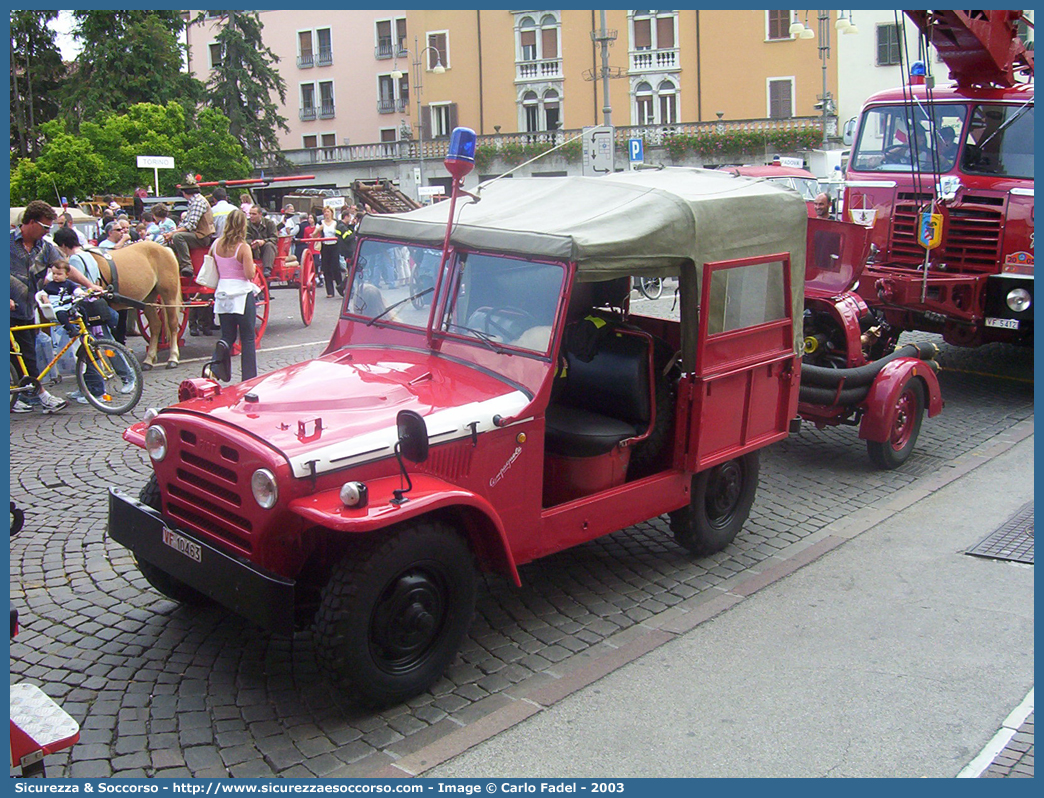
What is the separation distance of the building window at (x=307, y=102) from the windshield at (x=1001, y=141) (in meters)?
58.2

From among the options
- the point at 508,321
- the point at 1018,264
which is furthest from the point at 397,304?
the point at 1018,264

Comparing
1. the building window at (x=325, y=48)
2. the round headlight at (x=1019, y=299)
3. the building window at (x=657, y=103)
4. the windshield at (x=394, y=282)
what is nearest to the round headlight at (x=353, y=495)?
the windshield at (x=394, y=282)

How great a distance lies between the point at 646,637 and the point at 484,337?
175 centimetres

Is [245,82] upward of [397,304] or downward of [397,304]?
upward

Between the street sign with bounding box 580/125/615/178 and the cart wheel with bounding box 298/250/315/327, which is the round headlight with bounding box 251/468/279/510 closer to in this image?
the cart wheel with bounding box 298/250/315/327

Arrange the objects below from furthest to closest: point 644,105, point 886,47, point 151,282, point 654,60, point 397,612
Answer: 1. point 644,105
2. point 654,60
3. point 886,47
4. point 151,282
5. point 397,612

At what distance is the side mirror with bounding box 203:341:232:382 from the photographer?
548 cm

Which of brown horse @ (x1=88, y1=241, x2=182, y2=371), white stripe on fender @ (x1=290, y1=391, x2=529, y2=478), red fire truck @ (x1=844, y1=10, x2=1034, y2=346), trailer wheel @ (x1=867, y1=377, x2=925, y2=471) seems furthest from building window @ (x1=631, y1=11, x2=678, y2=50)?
white stripe on fender @ (x1=290, y1=391, x2=529, y2=478)

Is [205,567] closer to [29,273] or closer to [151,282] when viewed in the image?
[29,273]

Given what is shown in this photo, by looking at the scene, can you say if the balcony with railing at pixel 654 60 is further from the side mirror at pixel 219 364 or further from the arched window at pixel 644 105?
the side mirror at pixel 219 364

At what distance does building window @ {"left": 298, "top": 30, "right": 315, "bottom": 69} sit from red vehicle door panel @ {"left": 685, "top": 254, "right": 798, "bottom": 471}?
62292 millimetres

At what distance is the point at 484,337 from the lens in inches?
204

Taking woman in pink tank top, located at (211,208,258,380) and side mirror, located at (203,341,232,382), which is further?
woman in pink tank top, located at (211,208,258,380)

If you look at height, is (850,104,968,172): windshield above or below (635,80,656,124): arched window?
below
